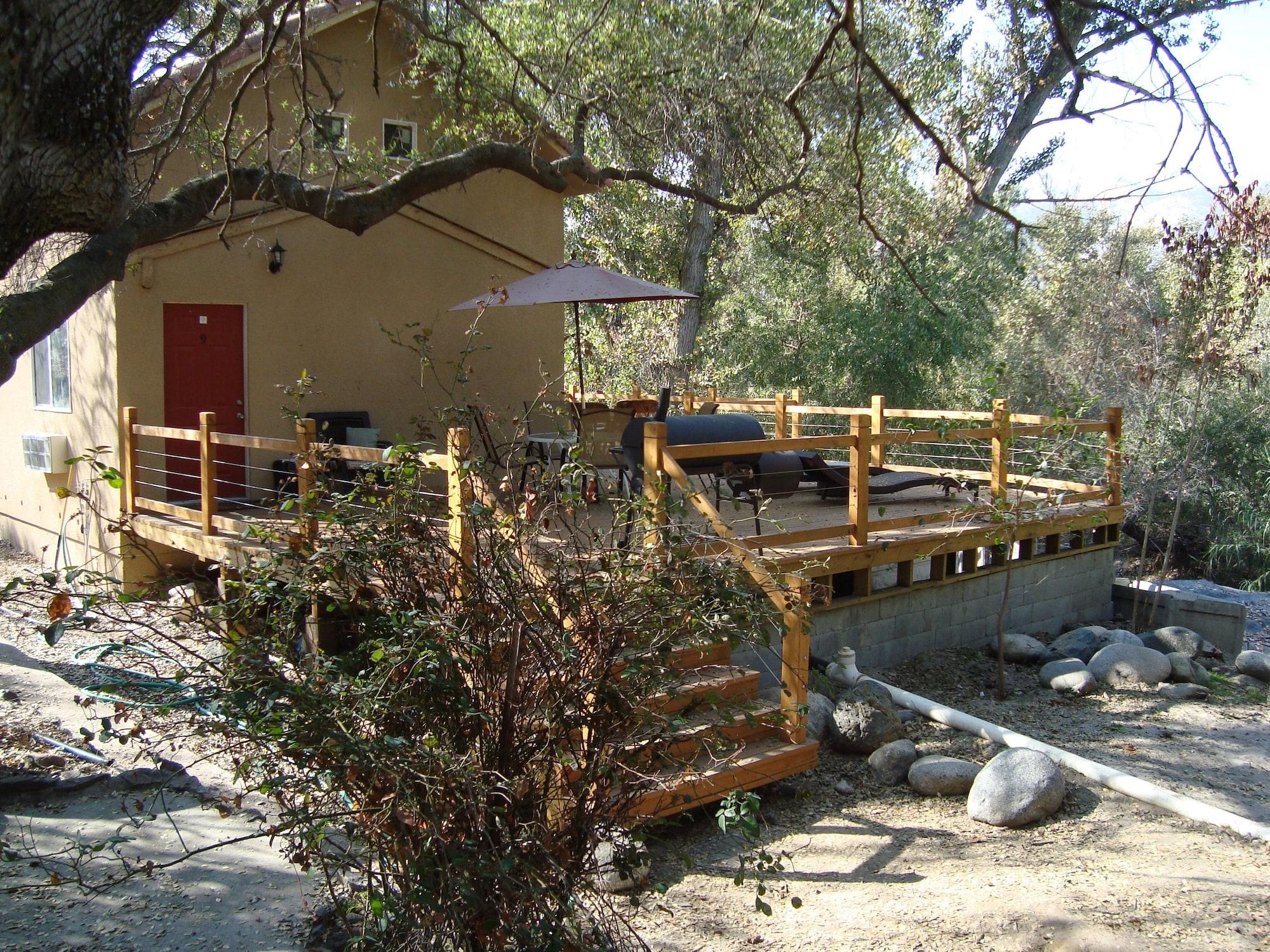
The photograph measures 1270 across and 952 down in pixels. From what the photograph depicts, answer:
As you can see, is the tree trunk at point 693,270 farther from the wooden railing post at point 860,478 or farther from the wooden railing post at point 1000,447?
the wooden railing post at point 860,478

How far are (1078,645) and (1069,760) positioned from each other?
284 centimetres

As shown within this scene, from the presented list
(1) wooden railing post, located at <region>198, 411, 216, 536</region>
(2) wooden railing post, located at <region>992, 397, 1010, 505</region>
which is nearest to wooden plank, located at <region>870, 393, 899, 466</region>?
(2) wooden railing post, located at <region>992, 397, 1010, 505</region>

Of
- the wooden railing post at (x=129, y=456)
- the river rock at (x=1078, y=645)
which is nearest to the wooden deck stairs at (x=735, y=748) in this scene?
the river rock at (x=1078, y=645)

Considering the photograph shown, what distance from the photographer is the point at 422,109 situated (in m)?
11.3

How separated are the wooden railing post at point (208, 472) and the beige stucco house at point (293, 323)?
137 cm

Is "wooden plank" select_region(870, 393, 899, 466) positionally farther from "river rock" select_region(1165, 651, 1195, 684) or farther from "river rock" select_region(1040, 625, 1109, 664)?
"river rock" select_region(1165, 651, 1195, 684)

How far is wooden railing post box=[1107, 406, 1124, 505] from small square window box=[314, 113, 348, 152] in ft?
21.2

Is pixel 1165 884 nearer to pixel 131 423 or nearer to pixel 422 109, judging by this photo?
pixel 131 423

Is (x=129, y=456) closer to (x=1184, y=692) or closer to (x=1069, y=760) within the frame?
(x=1069, y=760)

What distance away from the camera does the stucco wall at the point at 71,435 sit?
29.0ft

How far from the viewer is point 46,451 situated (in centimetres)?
983

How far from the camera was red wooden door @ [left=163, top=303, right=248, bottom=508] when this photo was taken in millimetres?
8906

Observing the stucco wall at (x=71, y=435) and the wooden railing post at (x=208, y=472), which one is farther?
the stucco wall at (x=71, y=435)

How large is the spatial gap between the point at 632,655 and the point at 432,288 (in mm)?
8034
